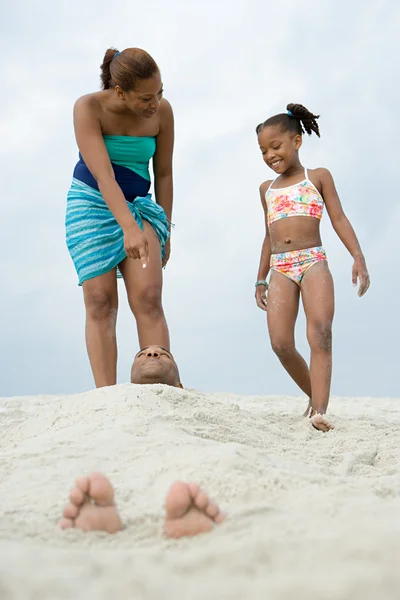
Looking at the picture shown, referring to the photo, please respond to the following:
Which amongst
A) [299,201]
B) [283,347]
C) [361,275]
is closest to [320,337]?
[283,347]

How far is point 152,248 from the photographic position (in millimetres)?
4184

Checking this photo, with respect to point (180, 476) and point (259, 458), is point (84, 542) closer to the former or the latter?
point (180, 476)

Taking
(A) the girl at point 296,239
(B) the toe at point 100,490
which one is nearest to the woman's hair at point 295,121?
(A) the girl at point 296,239

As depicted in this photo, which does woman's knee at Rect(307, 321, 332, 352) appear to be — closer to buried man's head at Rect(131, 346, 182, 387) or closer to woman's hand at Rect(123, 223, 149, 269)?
buried man's head at Rect(131, 346, 182, 387)

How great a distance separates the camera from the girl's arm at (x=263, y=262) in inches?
189

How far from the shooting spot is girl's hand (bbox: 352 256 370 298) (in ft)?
14.3

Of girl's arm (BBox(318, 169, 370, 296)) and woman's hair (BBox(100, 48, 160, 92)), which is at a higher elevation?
woman's hair (BBox(100, 48, 160, 92))

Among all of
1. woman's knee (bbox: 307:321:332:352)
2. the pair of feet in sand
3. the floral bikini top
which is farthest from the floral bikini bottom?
the pair of feet in sand

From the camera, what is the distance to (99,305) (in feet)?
14.0

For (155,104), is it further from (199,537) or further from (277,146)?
(199,537)

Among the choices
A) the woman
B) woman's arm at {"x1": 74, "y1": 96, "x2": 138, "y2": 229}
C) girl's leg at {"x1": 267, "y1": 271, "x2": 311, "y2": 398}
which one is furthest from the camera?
girl's leg at {"x1": 267, "y1": 271, "x2": 311, "y2": 398}

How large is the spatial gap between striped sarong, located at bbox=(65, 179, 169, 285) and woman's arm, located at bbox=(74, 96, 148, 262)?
26 centimetres

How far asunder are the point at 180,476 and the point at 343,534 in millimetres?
630

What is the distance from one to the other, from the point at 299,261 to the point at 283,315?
0.36 meters
